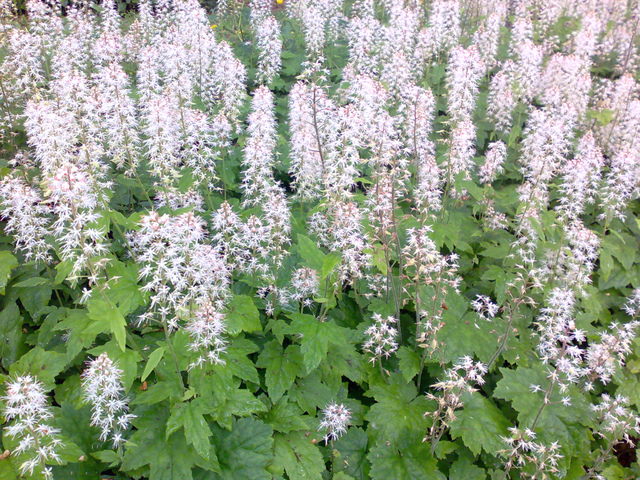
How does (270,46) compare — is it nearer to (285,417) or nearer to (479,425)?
(285,417)

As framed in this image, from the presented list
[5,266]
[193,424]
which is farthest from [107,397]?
[5,266]

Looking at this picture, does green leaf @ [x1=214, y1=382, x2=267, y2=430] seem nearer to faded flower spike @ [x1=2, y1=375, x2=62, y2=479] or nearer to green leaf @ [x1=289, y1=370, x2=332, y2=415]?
green leaf @ [x1=289, y1=370, x2=332, y2=415]

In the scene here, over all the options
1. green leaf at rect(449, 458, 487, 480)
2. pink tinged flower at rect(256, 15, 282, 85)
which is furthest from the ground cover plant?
pink tinged flower at rect(256, 15, 282, 85)

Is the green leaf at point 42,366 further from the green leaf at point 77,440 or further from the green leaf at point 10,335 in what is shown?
the green leaf at point 10,335

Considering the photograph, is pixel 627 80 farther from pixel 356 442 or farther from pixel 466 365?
pixel 356 442

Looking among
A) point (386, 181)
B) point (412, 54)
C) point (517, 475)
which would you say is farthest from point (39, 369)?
point (412, 54)

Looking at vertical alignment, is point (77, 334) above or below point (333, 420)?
above

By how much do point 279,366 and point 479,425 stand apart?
1.82 meters

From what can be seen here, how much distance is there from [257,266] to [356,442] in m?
1.78

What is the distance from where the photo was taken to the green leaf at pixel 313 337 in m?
3.13

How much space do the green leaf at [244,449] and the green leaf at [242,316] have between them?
74 cm

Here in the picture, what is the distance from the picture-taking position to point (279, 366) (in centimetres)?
353

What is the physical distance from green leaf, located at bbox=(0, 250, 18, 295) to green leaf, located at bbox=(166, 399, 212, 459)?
7.72ft

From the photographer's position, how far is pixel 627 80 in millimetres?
7438
